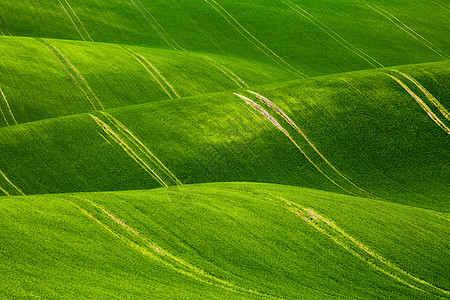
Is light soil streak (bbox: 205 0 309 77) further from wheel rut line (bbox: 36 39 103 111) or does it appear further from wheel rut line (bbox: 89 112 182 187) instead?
wheel rut line (bbox: 89 112 182 187)

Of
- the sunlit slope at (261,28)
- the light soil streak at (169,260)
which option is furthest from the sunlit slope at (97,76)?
the light soil streak at (169,260)

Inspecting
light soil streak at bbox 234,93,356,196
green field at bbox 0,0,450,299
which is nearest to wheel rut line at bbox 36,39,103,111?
green field at bbox 0,0,450,299

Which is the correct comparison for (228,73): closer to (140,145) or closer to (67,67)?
(67,67)

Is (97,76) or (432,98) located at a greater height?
(432,98)

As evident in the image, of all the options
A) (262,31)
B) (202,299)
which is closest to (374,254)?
(202,299)

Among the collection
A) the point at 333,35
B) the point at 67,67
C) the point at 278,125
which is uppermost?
the point at 333,35

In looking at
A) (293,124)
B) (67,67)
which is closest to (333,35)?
(293,124)
